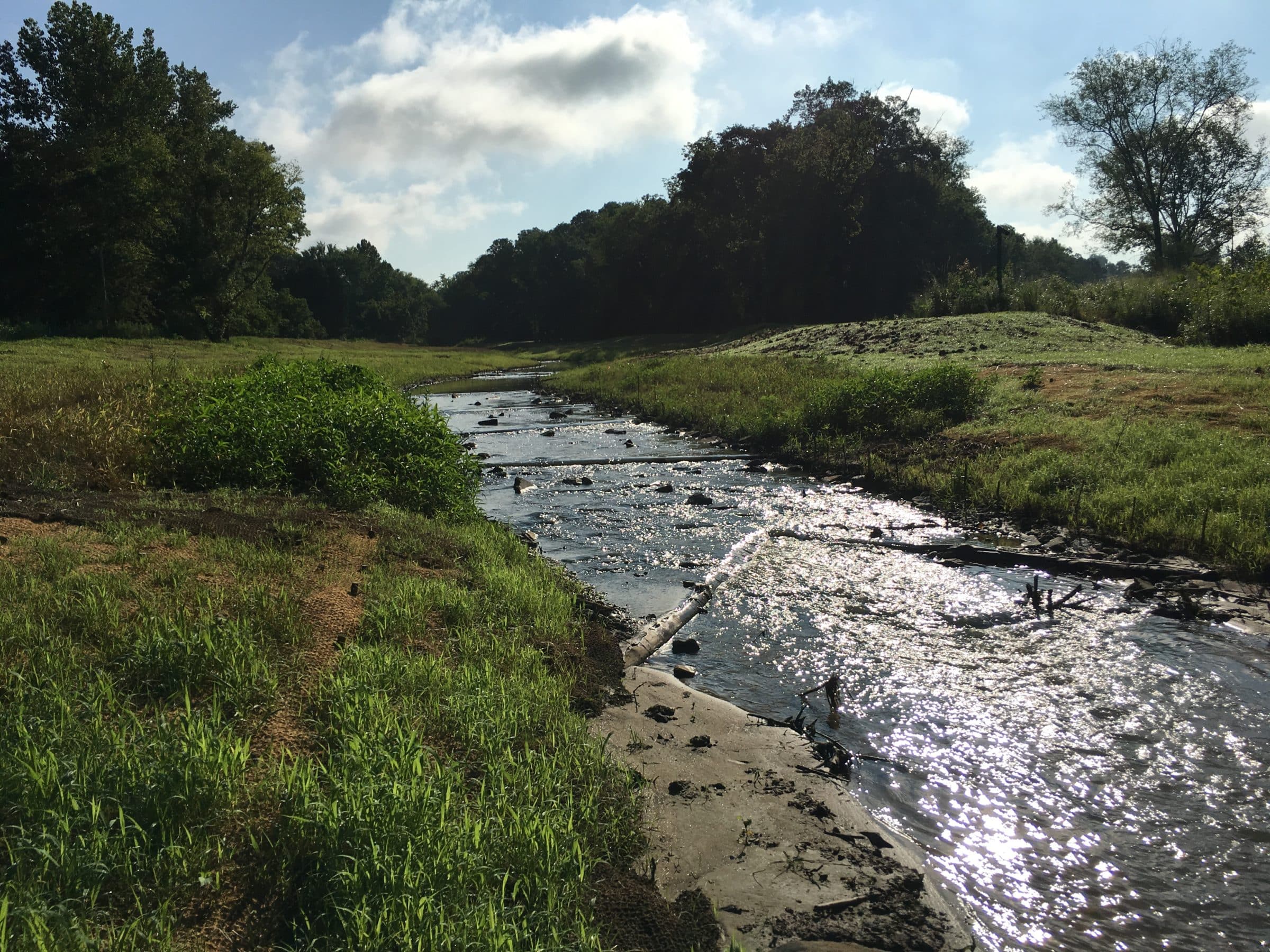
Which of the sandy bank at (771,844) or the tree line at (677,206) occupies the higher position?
the tree line at (677,206)

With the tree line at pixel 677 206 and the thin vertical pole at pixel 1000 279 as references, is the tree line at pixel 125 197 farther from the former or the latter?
the thin vertical pole at pixel 1000 279

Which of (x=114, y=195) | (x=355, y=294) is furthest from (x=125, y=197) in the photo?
(x=355, y=294)

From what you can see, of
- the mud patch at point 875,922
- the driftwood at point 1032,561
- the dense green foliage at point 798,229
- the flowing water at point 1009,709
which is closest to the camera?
the mud patch at point 875,922

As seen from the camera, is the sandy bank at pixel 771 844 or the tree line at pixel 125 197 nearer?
the sandy bank at pixel 771 844

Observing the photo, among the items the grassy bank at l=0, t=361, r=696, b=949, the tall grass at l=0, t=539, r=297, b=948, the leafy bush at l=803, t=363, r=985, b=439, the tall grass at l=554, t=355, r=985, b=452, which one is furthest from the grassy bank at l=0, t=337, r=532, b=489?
the leafy bush at l=803, t=363, r=985, b=439

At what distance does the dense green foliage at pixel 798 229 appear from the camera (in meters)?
51.4

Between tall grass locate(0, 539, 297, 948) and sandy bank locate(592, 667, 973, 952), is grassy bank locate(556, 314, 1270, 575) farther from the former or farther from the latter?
tall grass locate(0, 539, 297, 948)

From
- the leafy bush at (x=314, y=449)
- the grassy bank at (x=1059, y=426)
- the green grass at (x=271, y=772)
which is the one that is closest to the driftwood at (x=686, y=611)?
the green grass at (x=271, y=772)

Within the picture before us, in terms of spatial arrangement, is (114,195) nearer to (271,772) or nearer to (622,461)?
(622,461)

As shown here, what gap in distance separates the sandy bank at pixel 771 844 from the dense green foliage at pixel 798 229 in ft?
163

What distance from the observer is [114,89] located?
44.9 m

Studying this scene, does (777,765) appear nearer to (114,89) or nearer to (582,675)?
(582,675)

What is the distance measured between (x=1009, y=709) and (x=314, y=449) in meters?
7.43

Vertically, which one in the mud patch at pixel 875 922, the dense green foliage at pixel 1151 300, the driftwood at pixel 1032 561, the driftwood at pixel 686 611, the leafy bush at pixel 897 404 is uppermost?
the dense green foliage at pixel 1151 300
